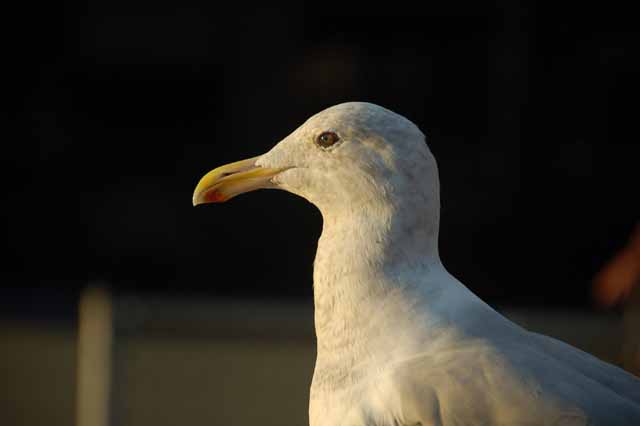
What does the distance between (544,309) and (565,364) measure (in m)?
3.44

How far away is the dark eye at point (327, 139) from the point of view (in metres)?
1.62

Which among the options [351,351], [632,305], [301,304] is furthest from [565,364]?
[301,304]

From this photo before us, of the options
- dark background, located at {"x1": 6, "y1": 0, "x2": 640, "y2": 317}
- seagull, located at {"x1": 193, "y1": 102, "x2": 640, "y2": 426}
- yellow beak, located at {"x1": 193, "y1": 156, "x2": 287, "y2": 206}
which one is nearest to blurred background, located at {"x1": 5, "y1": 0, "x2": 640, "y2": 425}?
dark background, located at {"x1": 6, "y1": 0, "x2": 640, "y2": 317}

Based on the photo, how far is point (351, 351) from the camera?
1.54 m

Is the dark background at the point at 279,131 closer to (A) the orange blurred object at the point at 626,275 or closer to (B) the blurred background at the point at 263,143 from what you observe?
(B) the blurred background at the point at 263,143

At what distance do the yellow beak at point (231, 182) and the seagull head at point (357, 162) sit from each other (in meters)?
0.01

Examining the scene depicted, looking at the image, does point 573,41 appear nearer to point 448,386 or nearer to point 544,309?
point 544,309

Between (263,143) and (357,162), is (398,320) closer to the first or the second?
(357,162)

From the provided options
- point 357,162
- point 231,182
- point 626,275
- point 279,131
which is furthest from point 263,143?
point 357,162

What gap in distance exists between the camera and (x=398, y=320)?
5.02 ft

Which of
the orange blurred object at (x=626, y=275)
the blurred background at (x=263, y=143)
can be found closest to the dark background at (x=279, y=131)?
the blurred background at (x=263, y=143)

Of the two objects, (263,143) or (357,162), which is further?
(263,143)

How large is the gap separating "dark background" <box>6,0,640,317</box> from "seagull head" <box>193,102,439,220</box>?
3190 mm

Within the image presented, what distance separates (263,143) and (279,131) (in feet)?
0.33
